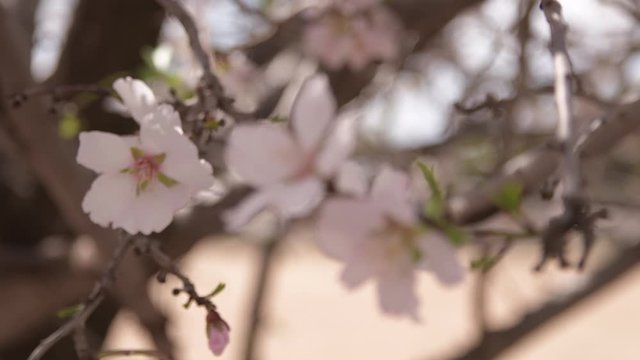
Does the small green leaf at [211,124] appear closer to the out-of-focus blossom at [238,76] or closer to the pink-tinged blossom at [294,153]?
the pink-tinged blossom at [294,153]

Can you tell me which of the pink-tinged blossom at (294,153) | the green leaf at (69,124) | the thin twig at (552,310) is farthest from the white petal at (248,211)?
the thin twig at (552,310)

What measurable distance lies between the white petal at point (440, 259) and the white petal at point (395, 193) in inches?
2.0

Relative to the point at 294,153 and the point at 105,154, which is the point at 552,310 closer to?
the point at 294,153

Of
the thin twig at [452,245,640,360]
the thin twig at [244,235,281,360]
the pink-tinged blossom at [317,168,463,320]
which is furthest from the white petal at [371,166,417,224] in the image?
the thin twig at [244,235,281,360]

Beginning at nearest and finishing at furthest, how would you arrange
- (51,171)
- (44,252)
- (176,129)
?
(176,129), (51,171), (44,252)

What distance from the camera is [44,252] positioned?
165 cm

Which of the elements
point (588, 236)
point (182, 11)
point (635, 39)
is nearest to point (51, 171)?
point (182, 11)

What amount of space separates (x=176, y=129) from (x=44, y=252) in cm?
110

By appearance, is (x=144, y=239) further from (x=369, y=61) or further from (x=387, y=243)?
(x=369, y=61)

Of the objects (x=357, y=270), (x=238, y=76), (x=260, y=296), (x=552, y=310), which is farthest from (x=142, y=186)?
(x=260, y=296)

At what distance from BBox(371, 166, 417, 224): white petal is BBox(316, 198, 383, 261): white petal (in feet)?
0.06

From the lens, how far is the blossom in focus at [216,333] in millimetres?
650

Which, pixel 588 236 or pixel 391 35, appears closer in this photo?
pixel 588 236

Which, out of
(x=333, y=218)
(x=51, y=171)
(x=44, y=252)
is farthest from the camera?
(x=44, y=252)
